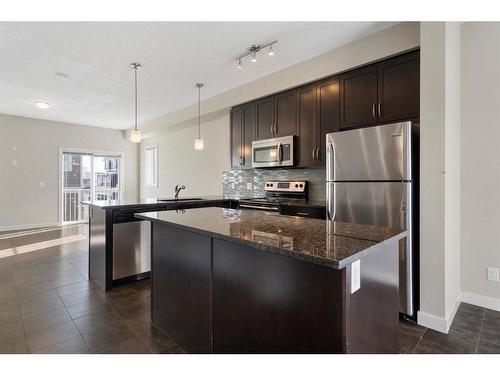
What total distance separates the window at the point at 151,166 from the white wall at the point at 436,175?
6494mm

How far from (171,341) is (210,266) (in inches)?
30.7

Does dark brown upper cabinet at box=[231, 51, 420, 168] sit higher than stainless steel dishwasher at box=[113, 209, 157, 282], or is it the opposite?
dark brown upper cabinet at box=[231, 51, 420, 168]

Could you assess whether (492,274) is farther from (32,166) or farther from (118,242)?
(32,166)

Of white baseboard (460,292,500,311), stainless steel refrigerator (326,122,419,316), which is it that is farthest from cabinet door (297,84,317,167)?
white baseboard (460,292,500,311)

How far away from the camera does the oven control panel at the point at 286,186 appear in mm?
4008

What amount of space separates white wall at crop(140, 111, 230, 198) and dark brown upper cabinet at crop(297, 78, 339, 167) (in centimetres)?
178

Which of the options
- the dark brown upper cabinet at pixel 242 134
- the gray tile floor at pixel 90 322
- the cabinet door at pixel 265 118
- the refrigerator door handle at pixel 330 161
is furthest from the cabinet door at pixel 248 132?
the gray tile floor at pixel 90 322

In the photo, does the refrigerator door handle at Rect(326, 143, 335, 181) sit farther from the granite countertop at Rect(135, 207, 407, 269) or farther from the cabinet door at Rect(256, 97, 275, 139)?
the cabinet door at Rect(256, 97, 275, 139)

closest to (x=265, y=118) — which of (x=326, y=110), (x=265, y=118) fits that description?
(x=265, y=118)

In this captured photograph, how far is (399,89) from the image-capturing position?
2.72 metres

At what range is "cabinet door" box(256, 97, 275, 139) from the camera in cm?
403

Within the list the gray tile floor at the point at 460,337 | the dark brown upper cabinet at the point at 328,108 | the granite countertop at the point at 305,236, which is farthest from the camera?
the dark brown upper cabinet at the point at 328,108

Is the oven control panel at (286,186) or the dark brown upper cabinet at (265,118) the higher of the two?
the dark brown upper cabinet at (265,118)

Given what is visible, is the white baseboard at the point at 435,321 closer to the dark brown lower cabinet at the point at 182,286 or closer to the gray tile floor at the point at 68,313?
the dark brown lower cabinet at the point at 182,286
